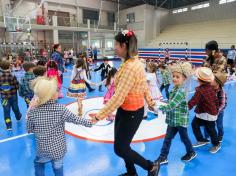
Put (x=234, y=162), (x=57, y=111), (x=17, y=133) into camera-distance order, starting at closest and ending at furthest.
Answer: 1. (x=57, y=111)
2. (x=234, y=162)
3. (x=17, y=133)

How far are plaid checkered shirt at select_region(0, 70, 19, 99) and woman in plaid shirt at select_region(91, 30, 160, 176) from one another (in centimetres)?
259

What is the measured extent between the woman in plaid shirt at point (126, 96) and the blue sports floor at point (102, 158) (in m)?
0.87

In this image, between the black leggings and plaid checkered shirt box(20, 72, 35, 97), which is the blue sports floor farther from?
plaid checkered shirt box(20, 72, 35, 97)

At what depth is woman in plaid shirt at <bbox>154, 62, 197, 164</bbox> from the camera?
2.41m

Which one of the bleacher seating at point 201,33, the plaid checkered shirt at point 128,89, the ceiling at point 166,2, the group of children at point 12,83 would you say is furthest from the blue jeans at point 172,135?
the ceiling at point 166,2

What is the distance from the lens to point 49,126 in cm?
183

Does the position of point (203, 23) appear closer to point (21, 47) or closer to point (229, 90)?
point (229, 90)

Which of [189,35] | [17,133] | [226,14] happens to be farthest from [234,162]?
[226,14]

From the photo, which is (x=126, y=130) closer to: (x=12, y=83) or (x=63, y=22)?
(x=12, y=83)

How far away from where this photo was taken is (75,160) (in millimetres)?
2945

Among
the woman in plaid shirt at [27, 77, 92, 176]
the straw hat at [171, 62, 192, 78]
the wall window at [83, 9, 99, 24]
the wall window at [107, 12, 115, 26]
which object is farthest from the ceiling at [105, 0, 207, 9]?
the woman in plaid shirt at [27, 77, 92, 176]

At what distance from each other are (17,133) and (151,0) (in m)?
23.7

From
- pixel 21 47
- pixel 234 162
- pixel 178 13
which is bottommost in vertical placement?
pixel 234 162

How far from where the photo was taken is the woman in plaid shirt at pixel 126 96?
1908 millimetres
